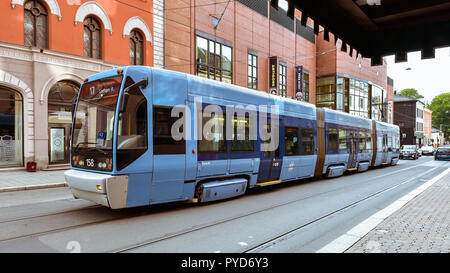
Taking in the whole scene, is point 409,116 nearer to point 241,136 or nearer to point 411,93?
point 411,93

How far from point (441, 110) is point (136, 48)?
92.8 m

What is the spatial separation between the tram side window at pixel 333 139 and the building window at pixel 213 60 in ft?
33.3

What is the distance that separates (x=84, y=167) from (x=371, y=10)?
6223 millimetres

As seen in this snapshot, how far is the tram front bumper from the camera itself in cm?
532

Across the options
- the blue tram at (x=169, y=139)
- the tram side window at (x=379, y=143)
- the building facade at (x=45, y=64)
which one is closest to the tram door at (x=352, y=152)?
the tram side window at (x=379, y=143)

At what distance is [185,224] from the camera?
5.45 metres

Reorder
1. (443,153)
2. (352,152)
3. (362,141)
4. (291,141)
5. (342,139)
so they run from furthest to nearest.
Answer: (443,153)
(362,141)
(352,152)
(342,139)
(291,141)

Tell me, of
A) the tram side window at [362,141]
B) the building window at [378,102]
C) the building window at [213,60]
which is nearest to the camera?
the tram side window at [362,141]

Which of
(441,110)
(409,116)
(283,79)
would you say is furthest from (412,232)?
(441,110)

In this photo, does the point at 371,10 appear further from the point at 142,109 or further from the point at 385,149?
the point at 385,149

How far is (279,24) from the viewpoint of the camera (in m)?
27.1

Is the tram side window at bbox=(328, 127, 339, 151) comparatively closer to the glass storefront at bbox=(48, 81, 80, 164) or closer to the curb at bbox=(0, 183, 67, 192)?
the curb at bbox=(0, 183, 67, 192)

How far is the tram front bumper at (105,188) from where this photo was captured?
A: 5.32 metres

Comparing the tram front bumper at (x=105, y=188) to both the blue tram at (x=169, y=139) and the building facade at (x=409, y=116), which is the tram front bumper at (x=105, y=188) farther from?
the building facade at (x=409, y=116)
